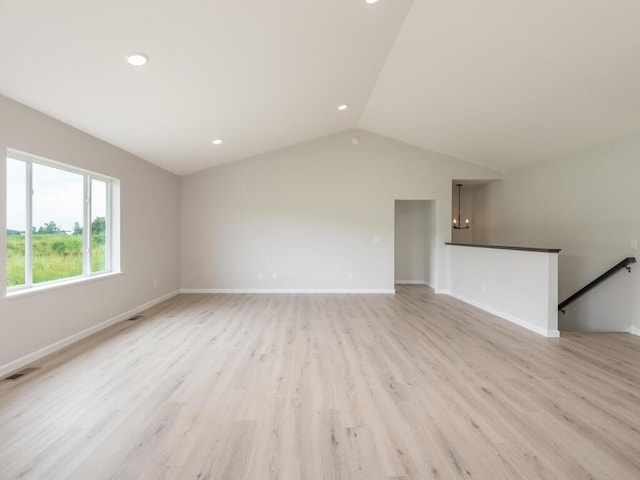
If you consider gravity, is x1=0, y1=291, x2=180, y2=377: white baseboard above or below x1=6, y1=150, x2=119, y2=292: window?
below

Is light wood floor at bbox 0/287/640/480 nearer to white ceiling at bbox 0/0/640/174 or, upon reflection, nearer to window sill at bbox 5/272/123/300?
window sill at bbox 5/272/123/300

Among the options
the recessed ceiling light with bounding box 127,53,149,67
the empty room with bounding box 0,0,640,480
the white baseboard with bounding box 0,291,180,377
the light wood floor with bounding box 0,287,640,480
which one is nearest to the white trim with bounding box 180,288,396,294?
the empty room with bounding box 0,0,640,480

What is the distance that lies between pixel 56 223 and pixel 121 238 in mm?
1036

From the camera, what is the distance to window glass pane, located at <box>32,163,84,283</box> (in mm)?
3361

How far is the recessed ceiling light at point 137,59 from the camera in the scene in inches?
103

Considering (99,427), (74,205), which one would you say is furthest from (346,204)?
(99,427)

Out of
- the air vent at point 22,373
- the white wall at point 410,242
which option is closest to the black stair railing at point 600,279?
the white wall at point 410,242

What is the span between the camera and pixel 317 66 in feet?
11.9

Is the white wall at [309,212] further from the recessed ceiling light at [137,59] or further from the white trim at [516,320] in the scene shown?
the recessed ceiling light at [137,59]

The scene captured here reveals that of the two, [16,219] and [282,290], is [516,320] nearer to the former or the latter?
[282,290]

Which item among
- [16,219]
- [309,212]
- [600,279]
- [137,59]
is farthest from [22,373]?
[600,279]

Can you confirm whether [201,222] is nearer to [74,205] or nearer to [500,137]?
[74,205]

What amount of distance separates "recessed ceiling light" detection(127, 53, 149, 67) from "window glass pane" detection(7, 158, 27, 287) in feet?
5.14

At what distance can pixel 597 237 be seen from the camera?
4.61 metres
